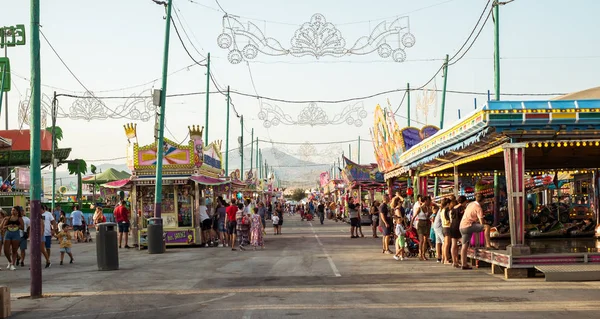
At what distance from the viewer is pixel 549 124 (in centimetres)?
1566

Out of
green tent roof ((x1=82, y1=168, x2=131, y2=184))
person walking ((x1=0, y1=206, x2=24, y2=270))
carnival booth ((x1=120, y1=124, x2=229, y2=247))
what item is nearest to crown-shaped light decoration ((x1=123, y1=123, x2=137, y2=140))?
carnival booth ((x1=120, y1=124, x2=229, y2=247))

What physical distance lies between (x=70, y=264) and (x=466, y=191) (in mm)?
20840

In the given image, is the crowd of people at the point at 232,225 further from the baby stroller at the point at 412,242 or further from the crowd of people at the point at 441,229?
the baby stroller at the point at 412,242

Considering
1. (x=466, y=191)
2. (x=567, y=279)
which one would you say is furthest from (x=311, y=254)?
(x=466, y=191)

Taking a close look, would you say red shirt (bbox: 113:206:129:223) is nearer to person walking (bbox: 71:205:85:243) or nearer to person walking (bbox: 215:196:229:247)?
person walking (bbox: 215:196:229:247)

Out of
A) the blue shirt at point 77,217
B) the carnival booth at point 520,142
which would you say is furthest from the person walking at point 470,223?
the blue shirt at point 77,217

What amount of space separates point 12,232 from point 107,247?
336 centimetres

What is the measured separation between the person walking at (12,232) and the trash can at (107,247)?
3.00 m

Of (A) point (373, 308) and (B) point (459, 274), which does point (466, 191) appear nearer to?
(B) point (459, 274)

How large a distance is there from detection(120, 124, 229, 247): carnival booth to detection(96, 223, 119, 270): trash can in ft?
30.1

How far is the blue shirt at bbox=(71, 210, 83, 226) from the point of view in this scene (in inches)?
1445

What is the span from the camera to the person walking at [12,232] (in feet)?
70.6

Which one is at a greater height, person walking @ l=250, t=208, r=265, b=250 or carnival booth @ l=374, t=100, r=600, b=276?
carnival booth @ l=374, t=100, r=600, b=276

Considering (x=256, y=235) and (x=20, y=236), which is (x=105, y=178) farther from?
(x=20, y=236)
